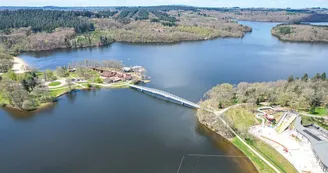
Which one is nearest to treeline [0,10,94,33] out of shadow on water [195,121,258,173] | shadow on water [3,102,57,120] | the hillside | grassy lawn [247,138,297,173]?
shadow on water [3,102,57,120]

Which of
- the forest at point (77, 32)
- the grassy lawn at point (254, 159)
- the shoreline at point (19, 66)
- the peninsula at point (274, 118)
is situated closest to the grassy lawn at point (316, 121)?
the peninsula at point (274, 118)

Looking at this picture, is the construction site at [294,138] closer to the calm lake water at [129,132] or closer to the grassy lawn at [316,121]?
the grassy lawn at [316,121]

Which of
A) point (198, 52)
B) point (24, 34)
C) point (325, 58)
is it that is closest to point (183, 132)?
point (198, 52)

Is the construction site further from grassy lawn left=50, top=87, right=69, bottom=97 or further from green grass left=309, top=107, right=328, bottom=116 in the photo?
grassy lawn left=50, top=87, right=69, bottom=97

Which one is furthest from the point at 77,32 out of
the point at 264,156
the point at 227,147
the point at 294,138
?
the point at 264,156

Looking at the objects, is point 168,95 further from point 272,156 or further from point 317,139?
point 317,139

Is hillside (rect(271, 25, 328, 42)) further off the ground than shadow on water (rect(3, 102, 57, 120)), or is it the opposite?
hillside (rect(271, 25, 328, 42))
